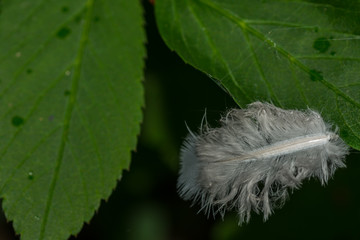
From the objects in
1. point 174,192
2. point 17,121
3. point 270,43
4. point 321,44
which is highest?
point 17,121

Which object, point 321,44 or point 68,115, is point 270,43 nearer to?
point 321,44

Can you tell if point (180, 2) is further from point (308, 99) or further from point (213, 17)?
point (308, 99)

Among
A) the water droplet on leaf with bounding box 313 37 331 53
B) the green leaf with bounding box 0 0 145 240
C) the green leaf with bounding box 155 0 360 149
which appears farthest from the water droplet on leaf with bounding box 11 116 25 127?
the water droplet on leaf with bounding box 313 37 331 53

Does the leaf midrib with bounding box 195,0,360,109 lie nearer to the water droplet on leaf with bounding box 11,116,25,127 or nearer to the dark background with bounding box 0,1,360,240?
the dark background with bounding box 0,1,360,240

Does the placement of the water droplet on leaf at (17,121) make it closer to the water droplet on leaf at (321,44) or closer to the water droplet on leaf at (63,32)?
the water droplet on leaf at (63,32)

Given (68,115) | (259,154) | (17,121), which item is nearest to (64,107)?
(68,115)

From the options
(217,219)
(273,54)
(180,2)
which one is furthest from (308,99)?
(217,219)

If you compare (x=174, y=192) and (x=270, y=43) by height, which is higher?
(x=270, y=43)
